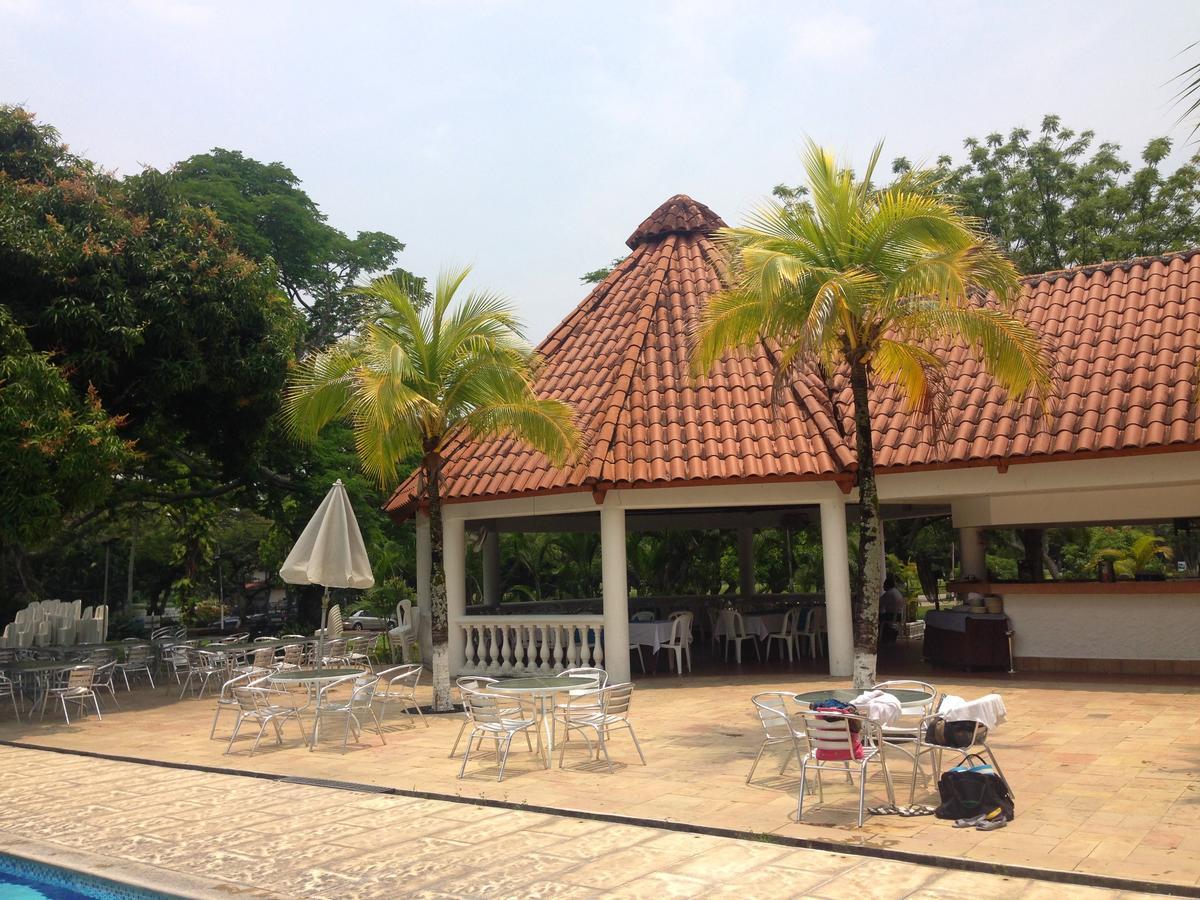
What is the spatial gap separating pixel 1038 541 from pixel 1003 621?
198 inches

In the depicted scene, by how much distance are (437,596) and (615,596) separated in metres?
3.37

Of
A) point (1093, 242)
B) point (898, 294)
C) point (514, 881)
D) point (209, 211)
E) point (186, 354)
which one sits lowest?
point (514, 881)

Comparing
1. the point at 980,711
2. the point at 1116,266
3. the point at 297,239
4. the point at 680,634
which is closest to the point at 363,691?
the point at 980,711

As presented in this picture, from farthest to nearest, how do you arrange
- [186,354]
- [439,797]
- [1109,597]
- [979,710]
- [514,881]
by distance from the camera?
[186,354] → [1109,597] → [439,797] → [979,710] → [514,881]

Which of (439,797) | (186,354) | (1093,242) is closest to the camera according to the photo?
(439,797)

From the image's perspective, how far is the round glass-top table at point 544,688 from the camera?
9.77m

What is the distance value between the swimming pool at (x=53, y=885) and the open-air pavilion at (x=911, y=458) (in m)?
9.07

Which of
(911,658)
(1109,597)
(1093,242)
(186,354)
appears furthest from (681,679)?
(1093,242)

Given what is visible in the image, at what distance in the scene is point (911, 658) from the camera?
60.3 feet

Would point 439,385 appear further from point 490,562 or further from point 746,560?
point 746,560

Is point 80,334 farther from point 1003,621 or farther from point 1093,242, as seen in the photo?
point 1093,242

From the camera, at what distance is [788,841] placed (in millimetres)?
6953

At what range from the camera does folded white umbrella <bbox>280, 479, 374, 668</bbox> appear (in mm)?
13930

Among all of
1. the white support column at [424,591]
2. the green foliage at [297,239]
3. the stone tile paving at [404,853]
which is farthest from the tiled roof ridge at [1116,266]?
the green foliage at [297,239]
